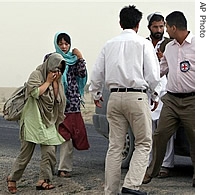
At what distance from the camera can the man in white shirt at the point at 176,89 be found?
670 centimetres

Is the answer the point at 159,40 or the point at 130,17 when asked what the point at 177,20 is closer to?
the point at 130,17

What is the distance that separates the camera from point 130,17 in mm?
6215

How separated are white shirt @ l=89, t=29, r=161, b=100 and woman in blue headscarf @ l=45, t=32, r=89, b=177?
1681 millimetres

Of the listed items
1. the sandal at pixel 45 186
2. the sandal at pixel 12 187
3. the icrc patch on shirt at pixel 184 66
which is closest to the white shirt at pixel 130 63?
the icrc patch on shirt at pixel 184 66

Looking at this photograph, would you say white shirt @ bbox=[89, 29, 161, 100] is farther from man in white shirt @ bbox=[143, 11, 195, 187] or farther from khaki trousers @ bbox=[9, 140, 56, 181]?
khaki trousers @ bbox=[9, 140, 56, 181]

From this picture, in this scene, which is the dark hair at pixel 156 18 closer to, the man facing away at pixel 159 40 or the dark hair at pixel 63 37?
the man facing away at pixel 159 40

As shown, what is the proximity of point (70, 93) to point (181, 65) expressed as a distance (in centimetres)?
169

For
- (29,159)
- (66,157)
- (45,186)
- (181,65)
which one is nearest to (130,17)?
(181,65)

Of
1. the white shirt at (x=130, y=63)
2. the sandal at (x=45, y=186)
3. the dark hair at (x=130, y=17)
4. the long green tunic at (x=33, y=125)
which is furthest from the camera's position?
the sandal at (x=45, y=186)

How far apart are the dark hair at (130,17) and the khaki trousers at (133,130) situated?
67 cm

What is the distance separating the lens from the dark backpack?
269 inches

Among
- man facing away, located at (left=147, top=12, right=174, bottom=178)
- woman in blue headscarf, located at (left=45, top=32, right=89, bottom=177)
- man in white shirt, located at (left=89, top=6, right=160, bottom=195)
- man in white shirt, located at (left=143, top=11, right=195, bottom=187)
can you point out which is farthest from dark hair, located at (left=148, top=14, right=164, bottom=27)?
man in white shirt, located at (left=89, top=6, right=160, bottom=195)
